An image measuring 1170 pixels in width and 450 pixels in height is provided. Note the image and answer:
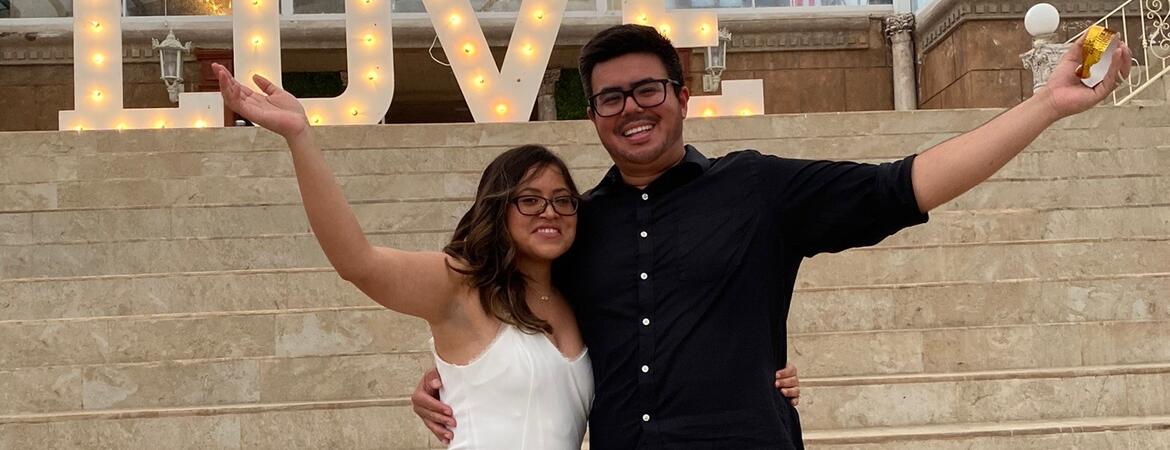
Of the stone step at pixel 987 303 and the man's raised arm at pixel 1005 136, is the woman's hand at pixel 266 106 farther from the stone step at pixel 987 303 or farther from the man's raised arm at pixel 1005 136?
the stone step at pixel 987 303

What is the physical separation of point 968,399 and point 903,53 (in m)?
9.64

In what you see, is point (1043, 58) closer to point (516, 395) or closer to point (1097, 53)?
point (1097, 53)

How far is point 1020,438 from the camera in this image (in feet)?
13.6

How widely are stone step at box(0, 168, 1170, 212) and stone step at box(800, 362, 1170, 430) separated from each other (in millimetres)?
2101

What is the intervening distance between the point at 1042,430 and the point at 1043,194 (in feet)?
8.50

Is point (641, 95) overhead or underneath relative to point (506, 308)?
overhead

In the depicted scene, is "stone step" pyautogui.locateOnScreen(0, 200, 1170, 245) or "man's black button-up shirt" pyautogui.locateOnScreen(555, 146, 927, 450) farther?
"stone step" pyautogui.locateOnScreen(0, 200, 1170, 245)

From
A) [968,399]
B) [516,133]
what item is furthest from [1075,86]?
[516,133]

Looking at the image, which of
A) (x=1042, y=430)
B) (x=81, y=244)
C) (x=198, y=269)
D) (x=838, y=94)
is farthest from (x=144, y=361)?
(x=838, y=94)

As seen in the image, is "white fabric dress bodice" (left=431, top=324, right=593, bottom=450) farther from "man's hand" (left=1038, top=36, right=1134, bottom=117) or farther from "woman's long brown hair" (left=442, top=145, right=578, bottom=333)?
"man's hand" (left=1038, top=36, right=1134, bottom=117)

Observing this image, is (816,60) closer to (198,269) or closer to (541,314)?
(198,269)

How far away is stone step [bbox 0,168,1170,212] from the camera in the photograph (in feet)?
21.0

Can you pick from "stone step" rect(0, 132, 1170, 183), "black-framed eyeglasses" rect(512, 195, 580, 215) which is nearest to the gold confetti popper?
"black-framed eyeglasses" rect(512, 195, 580, 215)

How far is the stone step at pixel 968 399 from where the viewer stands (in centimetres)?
435
